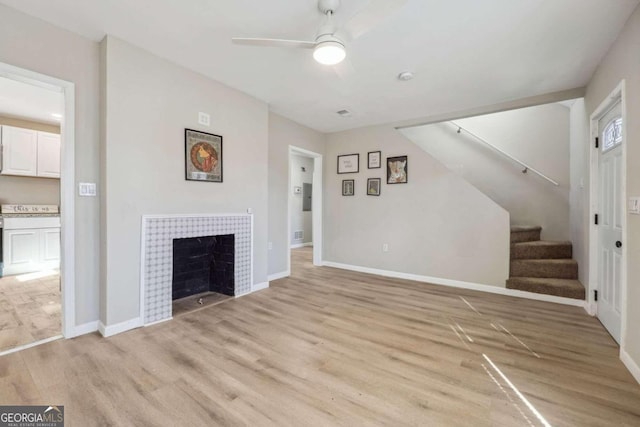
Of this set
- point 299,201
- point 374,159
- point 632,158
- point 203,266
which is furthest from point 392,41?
point 299,201

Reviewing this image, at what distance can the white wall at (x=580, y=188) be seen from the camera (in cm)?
311

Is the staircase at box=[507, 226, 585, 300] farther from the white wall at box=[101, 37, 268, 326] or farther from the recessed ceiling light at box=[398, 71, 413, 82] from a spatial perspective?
the white wall at box=[101, 37, 268, 326]

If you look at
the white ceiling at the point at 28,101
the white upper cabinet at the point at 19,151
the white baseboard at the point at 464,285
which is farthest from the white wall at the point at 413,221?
the white upper cabinet at the point at 19,151

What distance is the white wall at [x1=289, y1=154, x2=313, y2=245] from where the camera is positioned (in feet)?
25.4

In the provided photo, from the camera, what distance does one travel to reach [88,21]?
2.17m

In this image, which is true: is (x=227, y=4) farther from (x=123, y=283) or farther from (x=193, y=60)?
(x=123, y=283)

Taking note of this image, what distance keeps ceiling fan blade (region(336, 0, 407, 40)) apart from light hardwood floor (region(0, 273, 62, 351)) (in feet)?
11.1

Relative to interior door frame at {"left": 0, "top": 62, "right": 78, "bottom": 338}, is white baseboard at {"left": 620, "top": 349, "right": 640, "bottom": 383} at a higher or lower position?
lower

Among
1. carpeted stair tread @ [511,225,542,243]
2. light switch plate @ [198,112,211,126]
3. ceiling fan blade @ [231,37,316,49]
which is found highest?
ceiling fan blade @ [231,37,316,49]

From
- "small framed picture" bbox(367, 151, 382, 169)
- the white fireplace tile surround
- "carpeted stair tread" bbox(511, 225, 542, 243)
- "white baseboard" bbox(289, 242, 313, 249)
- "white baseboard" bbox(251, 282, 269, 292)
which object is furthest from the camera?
"white baseboard" bbox(289, 242, 313, 249)

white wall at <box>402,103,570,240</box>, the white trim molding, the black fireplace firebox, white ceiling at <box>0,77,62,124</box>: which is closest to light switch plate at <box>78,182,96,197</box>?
the black fireplace firebox

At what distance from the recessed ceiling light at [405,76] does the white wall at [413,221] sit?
1.55 metres

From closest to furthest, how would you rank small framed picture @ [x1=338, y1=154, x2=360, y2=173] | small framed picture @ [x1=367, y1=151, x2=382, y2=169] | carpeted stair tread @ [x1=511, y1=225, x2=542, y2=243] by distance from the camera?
1. carpeted stair tread @ [x1=511, y1=225, x2=542, y2=243]
2. small framed picture @ [x1=367, y1=151, x2=382, y2=169]
3. small framed picture @ [x1=338, y1=154, x2=360, y2=173]

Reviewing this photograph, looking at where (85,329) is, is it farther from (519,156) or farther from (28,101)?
(519,156)
